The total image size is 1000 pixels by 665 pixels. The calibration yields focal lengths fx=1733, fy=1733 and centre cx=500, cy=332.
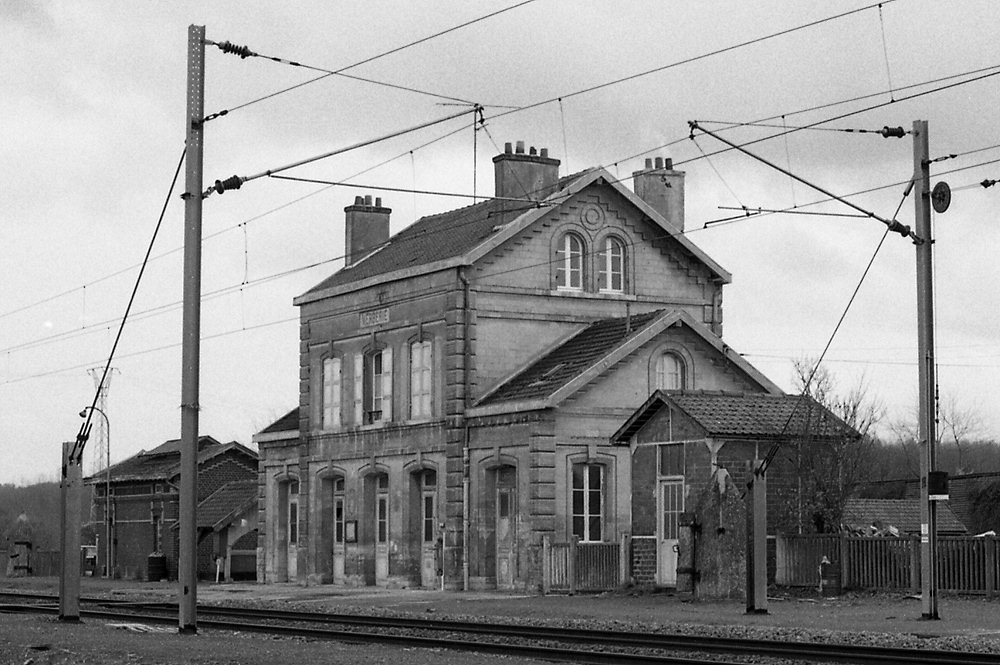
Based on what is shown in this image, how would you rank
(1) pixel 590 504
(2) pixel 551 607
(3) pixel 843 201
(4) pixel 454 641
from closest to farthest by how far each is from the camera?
1. (4) pixel 454 641
2. (3) pixel 843 201
3. (2) pixel 551 607
4. (1) pixel 590 504

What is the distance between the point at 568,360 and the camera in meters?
43.4

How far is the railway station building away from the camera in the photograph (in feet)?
137

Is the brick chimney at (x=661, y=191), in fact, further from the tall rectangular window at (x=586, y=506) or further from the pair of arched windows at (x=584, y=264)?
the tall rectangular window at (x=586, y=506)

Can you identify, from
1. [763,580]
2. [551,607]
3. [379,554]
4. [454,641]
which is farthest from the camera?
[379,554]

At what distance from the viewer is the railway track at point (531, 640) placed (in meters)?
20.7

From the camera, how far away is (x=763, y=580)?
30.7 metres

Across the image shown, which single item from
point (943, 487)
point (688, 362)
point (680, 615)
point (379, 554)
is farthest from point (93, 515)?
point (943, 487)

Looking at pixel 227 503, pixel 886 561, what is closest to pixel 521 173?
pixel 886 561

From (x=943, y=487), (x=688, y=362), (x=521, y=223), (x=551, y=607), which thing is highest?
(x=521, y=223)

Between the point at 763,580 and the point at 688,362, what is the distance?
13394mm

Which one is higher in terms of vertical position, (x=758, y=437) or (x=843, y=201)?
(x=843, y=201)

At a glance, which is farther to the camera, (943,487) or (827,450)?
(827,450)

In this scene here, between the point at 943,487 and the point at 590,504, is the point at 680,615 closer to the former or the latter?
the point at 943,487

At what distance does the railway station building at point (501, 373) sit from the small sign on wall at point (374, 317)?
7 cm
